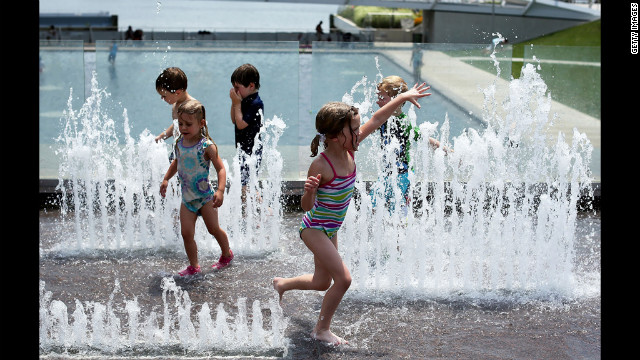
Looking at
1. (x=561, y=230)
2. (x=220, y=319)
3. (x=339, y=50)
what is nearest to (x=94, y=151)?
(x=339, y=50)

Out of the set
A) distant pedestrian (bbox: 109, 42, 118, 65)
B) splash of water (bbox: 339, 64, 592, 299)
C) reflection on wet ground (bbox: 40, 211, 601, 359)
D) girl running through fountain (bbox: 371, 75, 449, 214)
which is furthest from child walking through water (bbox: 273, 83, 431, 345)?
distant pedestrian (bbox: 109, 42, 118, 65)

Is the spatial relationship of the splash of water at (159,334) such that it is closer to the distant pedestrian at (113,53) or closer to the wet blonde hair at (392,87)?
the wet blonde hair at (392,87)

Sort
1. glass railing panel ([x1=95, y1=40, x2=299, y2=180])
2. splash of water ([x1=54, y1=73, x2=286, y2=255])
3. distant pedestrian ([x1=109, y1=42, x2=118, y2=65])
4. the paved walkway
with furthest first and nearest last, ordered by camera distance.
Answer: the paved walkway
distant pedestrian ([x1=109, y1=42, x2=118, y2=65])
glass railing panel ([x1=95, y1=40, x2=299, y2=180])
splash of water ([x1=54, y1=73, x2=286, y2=255])

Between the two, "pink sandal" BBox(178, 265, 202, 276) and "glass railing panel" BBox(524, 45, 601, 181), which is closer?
"pink sandal" BBox(178, 265, 202, 276)

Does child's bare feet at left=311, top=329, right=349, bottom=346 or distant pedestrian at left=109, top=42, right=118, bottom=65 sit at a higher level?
distant pedestrian at left=109, top=42, right=118, bottom=65

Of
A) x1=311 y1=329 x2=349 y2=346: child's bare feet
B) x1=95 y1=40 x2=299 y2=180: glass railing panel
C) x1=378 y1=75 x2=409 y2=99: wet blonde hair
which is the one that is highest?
x1=95 y1=40 x2=299 y2=180: glass railing panel

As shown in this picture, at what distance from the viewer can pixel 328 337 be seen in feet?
13.0

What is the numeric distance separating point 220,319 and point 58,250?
2.32 m

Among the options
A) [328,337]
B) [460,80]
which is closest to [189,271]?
[328,337]

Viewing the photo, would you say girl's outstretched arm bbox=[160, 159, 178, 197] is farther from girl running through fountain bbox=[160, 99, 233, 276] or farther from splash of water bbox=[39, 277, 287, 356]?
splash of water bbox=[39, 277, 287, 356]

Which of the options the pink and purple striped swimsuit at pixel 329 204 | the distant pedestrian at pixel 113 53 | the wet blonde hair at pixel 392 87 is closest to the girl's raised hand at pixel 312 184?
the pink and purple striped swimsuit at pixel 329 204

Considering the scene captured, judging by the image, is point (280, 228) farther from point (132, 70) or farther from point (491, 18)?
point (491, 18)

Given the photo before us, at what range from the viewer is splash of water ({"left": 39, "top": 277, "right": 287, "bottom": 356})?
3.84 m

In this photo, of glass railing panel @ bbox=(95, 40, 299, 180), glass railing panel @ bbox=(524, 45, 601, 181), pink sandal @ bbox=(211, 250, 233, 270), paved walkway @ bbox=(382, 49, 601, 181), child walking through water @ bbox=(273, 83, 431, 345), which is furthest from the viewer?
glass railing panel @ bbox=(524, 45, 601, 181)
